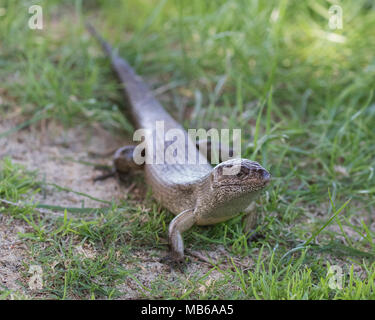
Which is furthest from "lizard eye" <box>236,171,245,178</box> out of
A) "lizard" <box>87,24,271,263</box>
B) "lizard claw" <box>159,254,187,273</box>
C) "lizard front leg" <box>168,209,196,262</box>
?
"lizard claw" <box>159,254,187,273</box>

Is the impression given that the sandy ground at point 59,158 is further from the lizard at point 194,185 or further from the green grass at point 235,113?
the lizard at point 194,185

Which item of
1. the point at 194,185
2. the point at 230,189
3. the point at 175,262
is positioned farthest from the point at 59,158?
the point at 230,189

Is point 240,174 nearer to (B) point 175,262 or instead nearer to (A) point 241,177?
(A) point 241,177

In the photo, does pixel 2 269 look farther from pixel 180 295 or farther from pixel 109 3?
pixel 109 3

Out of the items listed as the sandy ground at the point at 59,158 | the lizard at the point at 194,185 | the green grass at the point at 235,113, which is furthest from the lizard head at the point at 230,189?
the sandy ground at the point at 59,158

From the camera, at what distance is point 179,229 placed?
3.61 m

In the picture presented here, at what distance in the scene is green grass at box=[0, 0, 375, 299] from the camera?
10.9 feet

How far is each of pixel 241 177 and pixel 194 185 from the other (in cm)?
53

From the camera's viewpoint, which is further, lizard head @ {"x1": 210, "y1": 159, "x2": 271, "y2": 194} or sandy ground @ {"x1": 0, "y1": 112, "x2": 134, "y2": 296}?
sandy ground @ {"x1": 0, "y1": 112, "x2": 134, "y2": 296}

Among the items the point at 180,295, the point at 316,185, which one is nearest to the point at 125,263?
Answer: the point at 180,295

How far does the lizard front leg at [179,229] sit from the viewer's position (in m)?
3.49

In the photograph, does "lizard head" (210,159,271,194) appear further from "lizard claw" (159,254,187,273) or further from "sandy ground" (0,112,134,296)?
"sandy ground" (0,112,134,296)

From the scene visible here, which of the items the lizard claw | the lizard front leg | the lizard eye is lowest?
the lizard claw

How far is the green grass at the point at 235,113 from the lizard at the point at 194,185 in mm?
172
